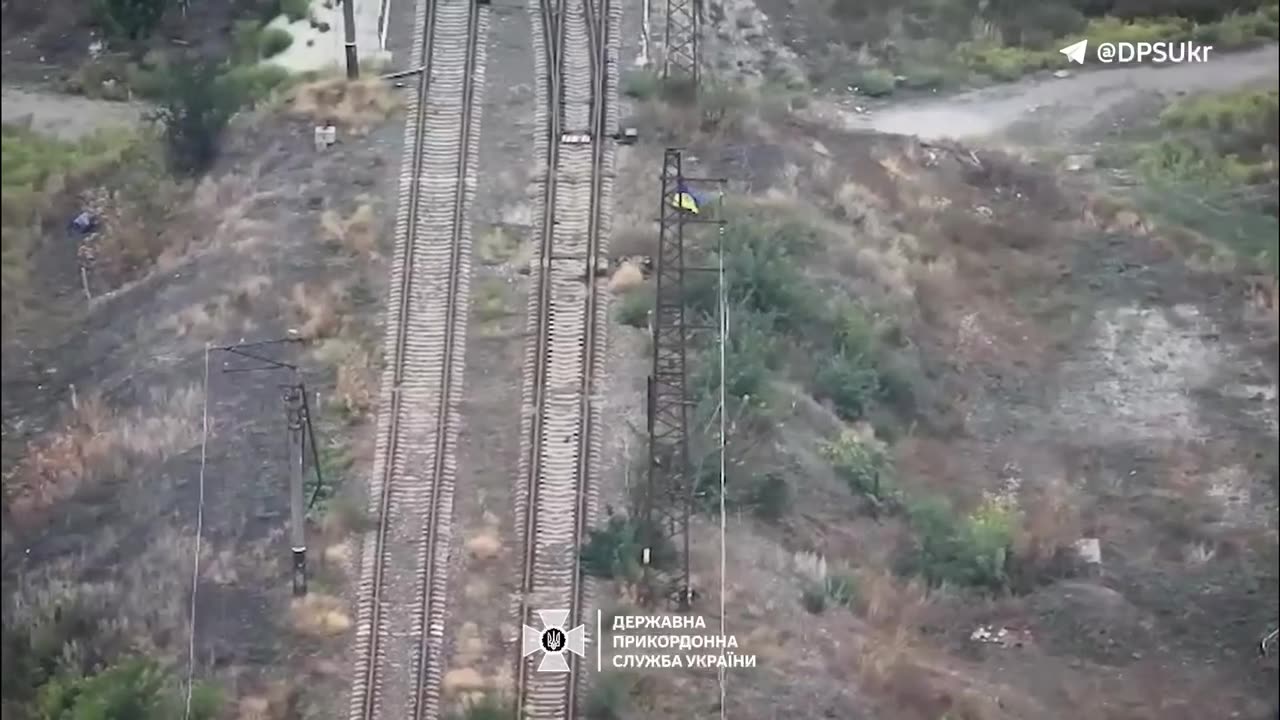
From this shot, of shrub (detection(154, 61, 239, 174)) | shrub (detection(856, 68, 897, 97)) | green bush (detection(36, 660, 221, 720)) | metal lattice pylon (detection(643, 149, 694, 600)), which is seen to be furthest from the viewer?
shrub (detection(154, 61, 239, 174))

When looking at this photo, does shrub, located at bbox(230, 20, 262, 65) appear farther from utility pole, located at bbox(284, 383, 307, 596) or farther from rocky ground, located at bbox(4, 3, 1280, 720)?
utility pole, located at bbox(284, 383, 307, 596)

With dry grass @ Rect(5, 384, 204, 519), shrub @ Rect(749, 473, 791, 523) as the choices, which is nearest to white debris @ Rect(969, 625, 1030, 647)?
shrub @ Rect(749, 473, 791, 523)

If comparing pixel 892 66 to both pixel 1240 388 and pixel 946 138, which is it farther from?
pixel 1240 388

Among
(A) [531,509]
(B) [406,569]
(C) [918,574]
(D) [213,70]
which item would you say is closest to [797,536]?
(C) [918,574]

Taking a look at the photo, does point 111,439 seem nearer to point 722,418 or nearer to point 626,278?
point 626,278

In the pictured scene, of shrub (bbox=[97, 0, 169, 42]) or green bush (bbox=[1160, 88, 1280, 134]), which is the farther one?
shrub (bbox=[97, 0, 169, 42])

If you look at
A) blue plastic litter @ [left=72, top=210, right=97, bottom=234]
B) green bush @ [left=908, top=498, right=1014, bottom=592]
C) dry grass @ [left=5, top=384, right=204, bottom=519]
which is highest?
blue plastic litter @ [left=72, top=210, right=97, bottom=234]

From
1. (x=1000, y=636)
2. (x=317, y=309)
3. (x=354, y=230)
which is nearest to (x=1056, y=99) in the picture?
(x=1000, y=636)
